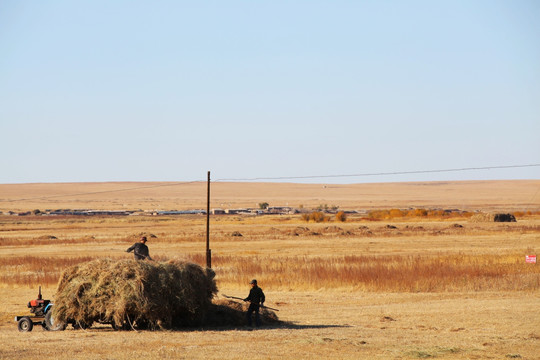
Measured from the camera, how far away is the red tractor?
2269 centimetres

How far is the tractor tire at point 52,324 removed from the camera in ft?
73.8

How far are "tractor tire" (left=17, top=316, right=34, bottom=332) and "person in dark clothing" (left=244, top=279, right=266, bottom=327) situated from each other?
6.28m

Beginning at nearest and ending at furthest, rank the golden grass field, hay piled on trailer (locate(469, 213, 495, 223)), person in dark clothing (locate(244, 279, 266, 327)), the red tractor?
the golden grass field → the red tractor → person in dark clothing (locate(244, 279, 266, 327)) → hay piled on trailer (locate(469, 213, 495, 223))

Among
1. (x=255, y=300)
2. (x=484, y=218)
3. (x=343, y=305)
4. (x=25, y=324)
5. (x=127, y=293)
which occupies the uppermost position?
(x=127, y=293)

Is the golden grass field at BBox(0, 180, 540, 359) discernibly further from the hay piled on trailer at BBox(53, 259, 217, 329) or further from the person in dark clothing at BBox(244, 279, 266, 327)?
the person in dark clothing at BBox(244, 279, 266, 327)

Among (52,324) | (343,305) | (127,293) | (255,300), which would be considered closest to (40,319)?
(52,324)

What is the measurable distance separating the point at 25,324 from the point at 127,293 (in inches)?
146

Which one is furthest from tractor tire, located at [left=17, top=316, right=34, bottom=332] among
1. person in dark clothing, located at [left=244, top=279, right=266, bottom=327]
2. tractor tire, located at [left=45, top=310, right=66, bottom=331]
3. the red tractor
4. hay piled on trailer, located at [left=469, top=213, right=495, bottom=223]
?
hay piled on trailer, located at [left=469, top=213, right=495, bottom=223]

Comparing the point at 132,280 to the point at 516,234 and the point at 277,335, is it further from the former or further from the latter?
the point at 516,234

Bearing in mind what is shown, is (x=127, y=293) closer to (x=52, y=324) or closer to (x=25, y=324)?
(x=52, y=324)

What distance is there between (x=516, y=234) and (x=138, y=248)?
56685mm

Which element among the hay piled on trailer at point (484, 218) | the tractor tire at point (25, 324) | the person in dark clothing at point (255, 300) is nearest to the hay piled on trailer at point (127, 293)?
the tractor tire at point (25, 324)

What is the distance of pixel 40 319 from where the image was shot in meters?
23.5

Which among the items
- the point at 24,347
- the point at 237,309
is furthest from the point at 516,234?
the point at 24,347
